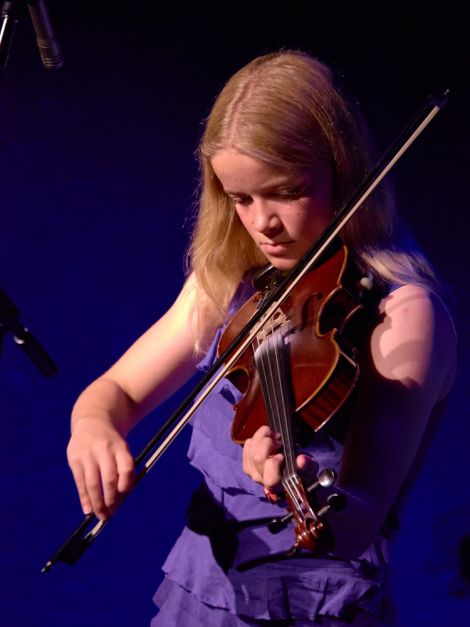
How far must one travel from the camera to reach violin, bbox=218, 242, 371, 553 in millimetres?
820

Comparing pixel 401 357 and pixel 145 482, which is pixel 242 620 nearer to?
pixel 401 357

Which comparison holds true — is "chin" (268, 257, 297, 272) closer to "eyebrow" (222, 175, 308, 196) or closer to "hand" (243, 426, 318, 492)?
"eyebrow" (222, 175, 308, 196)

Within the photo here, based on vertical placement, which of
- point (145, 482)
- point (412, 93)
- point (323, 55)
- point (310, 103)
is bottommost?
point (145, 482)

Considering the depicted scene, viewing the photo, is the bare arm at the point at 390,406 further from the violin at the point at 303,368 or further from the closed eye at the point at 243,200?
the closed eye at the point at 243,200

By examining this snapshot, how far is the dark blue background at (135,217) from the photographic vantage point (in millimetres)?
1688

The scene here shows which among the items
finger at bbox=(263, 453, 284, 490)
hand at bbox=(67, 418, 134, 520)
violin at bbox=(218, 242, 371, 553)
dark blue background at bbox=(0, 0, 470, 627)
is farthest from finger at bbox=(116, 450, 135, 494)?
dark blue background at bbox=(0, 0, 470, 627)

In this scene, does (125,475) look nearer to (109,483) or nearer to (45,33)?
(109,483)

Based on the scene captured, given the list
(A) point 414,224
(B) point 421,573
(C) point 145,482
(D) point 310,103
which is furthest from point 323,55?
(B) point 421,573

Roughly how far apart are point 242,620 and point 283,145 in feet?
1.95

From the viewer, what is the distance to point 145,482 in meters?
2.00

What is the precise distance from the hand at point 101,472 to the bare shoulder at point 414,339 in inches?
13.1

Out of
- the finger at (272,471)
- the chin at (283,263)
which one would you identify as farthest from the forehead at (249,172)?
the finger at (272,471)

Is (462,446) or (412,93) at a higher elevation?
(412,93)

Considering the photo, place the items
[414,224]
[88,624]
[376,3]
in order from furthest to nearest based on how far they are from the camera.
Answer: [88,624] → [414,224] → [376,3]
